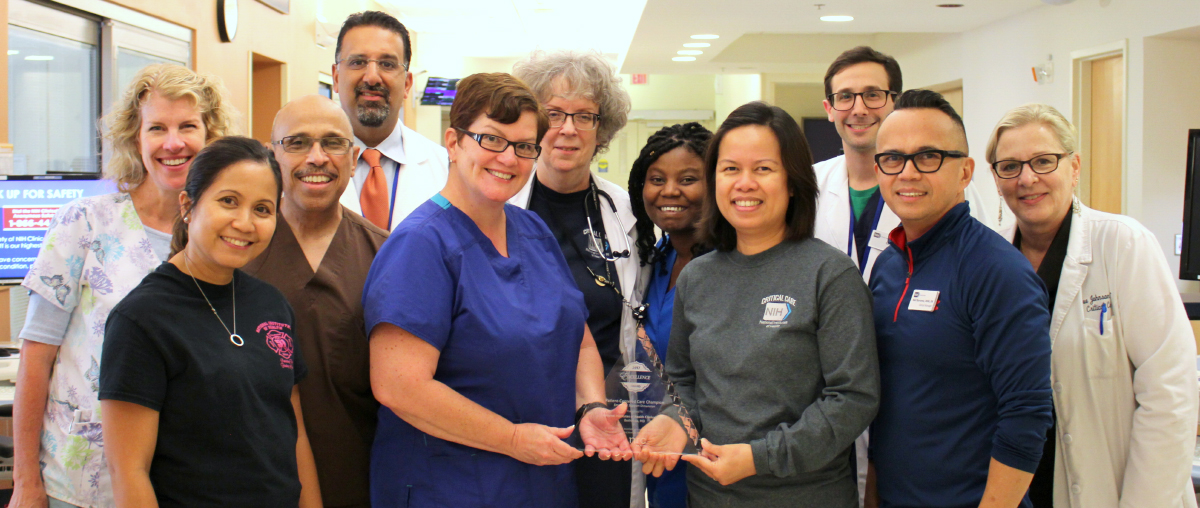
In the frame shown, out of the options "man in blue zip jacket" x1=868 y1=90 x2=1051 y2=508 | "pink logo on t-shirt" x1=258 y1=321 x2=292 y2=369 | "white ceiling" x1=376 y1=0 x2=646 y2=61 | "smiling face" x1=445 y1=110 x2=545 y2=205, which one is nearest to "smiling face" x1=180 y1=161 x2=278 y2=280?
"pink logo on t-shirt" x1=258 y1=321 x2=292 y2=369

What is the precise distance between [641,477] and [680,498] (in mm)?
163

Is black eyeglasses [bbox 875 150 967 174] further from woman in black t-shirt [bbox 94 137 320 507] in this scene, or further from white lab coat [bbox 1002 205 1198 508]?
woman in black t-shirt [bbox 94 137 320 507]

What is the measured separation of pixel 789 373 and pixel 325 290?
1103 millimetres

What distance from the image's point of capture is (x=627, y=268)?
240 centimetres


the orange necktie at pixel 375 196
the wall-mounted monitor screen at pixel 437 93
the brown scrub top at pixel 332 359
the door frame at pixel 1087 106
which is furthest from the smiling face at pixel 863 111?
the wall-mounted monitor screen at pixel 437 93

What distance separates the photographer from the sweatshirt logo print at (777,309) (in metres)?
1.68

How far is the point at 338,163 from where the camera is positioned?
1948 mm

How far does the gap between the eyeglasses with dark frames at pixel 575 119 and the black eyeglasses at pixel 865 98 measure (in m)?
0.88

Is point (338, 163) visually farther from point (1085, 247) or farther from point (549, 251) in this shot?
point (1085, 247)

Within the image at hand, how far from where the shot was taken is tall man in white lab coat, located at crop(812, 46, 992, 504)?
2.50 m

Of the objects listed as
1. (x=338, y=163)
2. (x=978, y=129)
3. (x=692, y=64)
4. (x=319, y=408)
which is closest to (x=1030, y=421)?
(x=319, y=408)

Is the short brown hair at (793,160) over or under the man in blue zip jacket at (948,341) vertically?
over

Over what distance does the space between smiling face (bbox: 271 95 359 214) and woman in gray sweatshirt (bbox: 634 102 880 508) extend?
3.07 feet

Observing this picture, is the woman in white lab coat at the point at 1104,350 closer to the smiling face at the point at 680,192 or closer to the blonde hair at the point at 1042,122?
the blonde hair at the point at 1042,122
